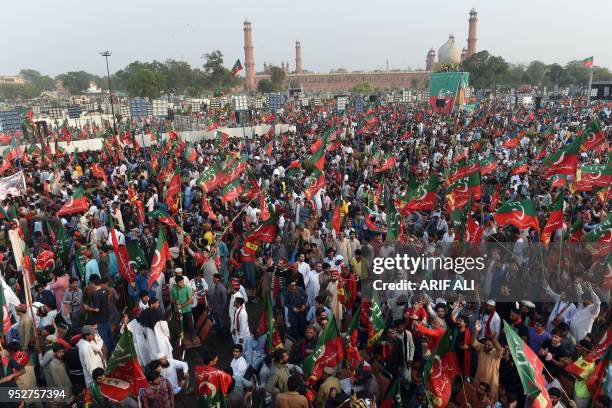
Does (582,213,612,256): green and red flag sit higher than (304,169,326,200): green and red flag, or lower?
lower

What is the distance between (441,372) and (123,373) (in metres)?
2.69

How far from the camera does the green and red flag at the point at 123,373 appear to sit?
382 cm

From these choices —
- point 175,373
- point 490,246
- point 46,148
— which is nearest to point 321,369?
point 175,373

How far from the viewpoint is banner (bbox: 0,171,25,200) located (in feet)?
33.7

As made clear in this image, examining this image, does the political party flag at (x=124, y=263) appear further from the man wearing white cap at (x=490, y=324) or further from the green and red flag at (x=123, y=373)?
the man wearing white cap at (x=490, y=324)

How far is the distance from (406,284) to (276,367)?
2.56 meters

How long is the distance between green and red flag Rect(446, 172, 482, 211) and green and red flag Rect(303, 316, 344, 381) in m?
4.38

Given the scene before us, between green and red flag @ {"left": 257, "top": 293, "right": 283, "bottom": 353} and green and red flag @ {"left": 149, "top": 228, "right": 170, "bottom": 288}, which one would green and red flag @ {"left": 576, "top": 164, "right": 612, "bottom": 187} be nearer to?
green and red flag @ {"left": 257, "top": 293, "right": 283, "bottom": 353}

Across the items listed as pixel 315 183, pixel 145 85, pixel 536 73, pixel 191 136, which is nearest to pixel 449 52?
pixel 536 73

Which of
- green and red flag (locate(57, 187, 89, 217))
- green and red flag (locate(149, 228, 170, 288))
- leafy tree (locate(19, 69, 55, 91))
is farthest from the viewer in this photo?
leafy tree (locate(19, 69, 55, 91))

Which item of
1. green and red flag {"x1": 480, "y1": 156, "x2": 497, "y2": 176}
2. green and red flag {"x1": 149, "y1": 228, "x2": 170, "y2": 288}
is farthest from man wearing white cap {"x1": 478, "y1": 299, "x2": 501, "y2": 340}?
green and red flag {"x1": 480, "y1": 156, "x2": 497, "y2": 176}

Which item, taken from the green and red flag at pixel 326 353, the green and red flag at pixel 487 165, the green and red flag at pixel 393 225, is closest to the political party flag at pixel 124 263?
the green and red flag at pixel 326 353

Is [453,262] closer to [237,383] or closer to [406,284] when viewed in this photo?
[406,284]

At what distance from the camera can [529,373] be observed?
363cm
